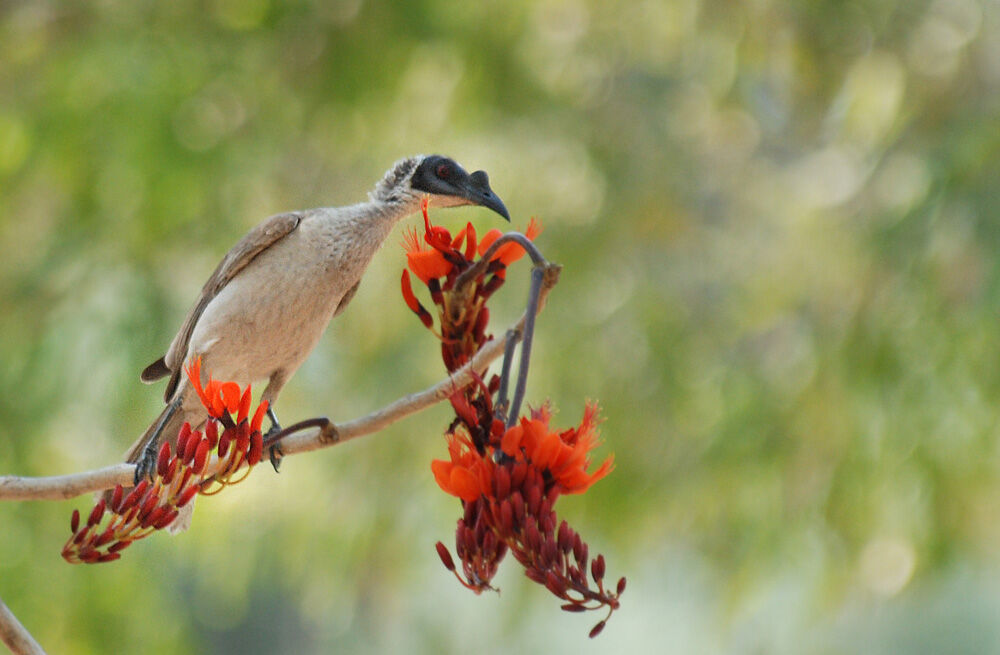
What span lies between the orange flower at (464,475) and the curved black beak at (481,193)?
37 centimetres

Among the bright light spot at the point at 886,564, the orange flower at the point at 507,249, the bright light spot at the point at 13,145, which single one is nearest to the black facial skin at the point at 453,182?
the orange flower at the point at 507,249

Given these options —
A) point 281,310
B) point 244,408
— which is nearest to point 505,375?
point 244,408

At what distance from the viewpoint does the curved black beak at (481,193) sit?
4.42ft

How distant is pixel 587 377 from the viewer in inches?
198

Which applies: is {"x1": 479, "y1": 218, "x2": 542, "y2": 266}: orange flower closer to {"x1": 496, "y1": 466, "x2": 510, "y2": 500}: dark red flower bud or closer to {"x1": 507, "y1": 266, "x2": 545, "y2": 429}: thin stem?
{"x1": 507, "y1": 266, "x2": 545, "y2": 429}: thin stem

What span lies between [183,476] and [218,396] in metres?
0.09

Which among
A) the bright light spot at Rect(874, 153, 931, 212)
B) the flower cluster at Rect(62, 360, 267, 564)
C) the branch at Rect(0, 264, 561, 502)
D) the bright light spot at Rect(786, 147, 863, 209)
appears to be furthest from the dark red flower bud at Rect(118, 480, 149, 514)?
the bright light spot at Rect(786, 147, 863, 209)

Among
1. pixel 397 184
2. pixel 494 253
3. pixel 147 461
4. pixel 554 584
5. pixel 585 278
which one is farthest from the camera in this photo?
pixel 585 278

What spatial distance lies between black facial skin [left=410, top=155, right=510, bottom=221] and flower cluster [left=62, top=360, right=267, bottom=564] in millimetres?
403

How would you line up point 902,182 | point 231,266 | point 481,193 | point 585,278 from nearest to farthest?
point 481,193, point 231,266, point 902,182, point 585,278

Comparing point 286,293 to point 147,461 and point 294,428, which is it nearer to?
point 147,461

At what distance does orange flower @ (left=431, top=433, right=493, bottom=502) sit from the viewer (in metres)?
1.05

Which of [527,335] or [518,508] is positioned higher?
[527,335]

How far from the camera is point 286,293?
165 centimetres
